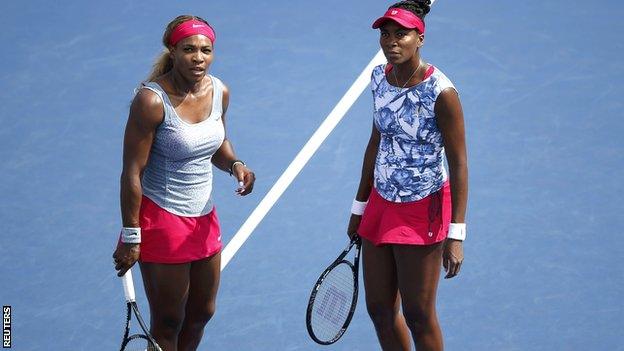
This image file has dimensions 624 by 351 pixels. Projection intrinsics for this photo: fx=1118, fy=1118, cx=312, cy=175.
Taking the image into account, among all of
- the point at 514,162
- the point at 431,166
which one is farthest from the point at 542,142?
the point at 431,166

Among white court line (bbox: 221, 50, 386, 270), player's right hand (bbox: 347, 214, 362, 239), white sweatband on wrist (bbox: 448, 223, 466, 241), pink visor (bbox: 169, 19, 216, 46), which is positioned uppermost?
pink visor (bbox: 169, 19, 216, 46)

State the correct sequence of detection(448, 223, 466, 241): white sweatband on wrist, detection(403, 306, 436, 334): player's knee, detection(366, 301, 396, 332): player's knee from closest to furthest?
detection(448, 223, 466, 241): white sweatband on wrist
detection(403, 306, 436, 334): player's knee
detection(366, 301, 396, 332): player's knee

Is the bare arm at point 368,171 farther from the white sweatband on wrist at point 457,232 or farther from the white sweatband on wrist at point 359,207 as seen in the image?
the white sweatband on wrist at point 457,232

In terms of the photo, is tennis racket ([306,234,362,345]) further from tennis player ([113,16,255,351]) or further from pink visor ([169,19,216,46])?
pink visor ([169,19,216,46])

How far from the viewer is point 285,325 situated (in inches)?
255

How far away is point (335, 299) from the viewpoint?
549 centimetres

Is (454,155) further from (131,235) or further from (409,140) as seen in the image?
(131,235)

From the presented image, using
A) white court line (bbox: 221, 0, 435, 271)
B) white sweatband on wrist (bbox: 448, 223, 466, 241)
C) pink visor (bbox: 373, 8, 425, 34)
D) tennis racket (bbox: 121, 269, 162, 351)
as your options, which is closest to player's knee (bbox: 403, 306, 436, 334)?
white sweatband on wrist (bbox: 448, 223, 466, 241)

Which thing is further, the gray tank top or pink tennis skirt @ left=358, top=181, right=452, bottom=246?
pink tennis skirt @ left=358, top=181, right=452, bottom=246

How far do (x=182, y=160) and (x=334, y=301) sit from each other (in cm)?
109

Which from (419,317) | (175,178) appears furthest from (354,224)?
(175,178)

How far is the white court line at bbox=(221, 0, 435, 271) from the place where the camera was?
724cm

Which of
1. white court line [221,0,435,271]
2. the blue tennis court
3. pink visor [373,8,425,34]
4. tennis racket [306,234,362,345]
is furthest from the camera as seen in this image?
white court line [221,0,435,271]

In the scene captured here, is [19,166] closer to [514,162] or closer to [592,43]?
[514,162]
